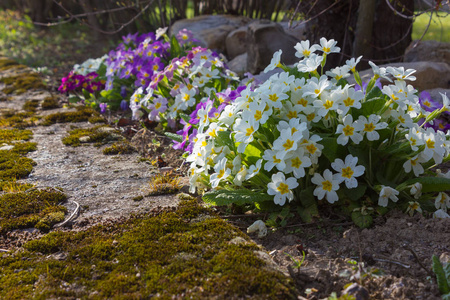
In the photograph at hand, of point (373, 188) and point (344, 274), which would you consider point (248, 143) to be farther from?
point (344, 274)

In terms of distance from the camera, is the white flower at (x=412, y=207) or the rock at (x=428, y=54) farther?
the rock at (x=428, y=54)

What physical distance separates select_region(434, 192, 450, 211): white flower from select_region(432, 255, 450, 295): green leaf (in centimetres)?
58

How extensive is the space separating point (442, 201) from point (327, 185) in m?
0.59

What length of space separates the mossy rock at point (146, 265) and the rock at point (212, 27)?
4.42 m

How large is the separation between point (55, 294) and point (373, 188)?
149cm

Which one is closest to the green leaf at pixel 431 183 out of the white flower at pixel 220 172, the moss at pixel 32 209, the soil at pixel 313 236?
the soil at pixel 313 236

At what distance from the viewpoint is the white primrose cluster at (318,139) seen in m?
2.10

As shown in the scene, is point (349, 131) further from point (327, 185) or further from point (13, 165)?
point (13, 165)

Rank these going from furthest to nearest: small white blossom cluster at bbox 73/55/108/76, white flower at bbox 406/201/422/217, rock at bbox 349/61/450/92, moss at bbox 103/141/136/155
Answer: small white blossom cluster at bbox 73/55/108/76, rock at bbox 349/61/450/92, moss at bbox 103/141/136/155, white flower at bbox 406/201/422/217

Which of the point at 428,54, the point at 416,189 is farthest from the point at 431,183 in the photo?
the point at 428,54

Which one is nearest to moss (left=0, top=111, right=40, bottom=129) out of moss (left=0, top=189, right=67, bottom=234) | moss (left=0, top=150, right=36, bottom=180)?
moss (left=0, top=150, right=36, bottom=180)

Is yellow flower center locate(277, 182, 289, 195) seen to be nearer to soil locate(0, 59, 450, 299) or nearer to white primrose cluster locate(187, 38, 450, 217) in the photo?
white primrose cluster locate(187, 38, 450, 217)

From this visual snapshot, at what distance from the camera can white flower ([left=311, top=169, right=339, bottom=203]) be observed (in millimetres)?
2123

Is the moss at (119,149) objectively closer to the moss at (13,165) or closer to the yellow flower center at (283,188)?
the moss at (13,165)
